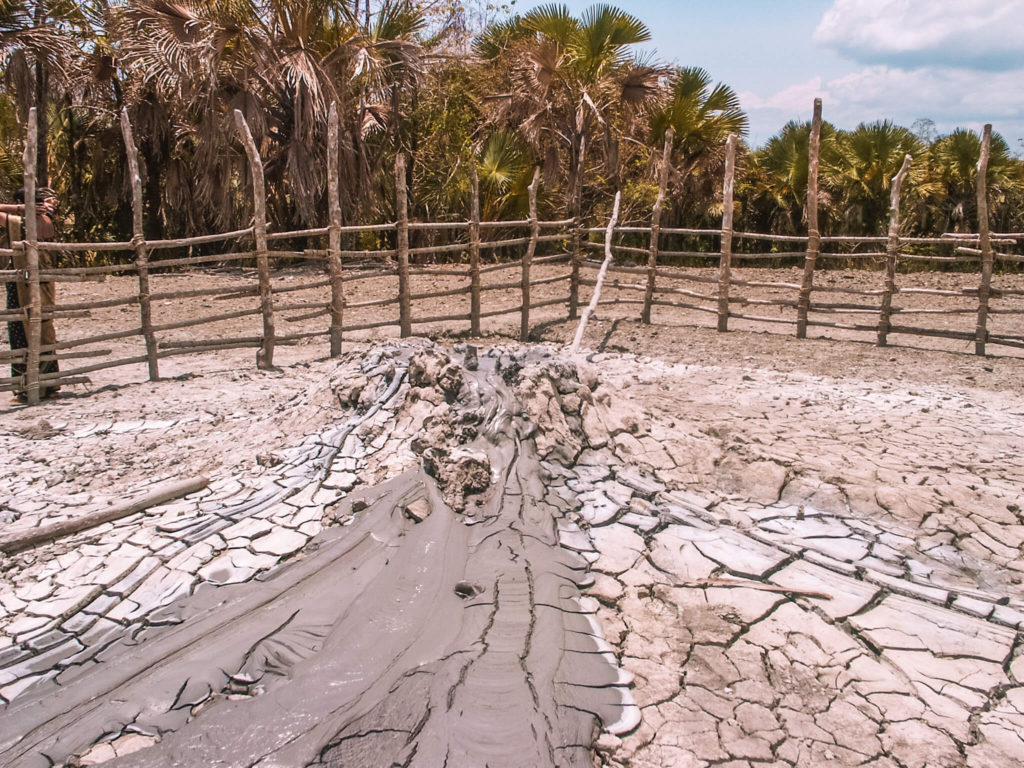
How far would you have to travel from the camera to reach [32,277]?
5730 millimetres

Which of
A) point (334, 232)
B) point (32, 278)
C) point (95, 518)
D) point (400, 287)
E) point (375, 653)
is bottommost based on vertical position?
point (375, 653)

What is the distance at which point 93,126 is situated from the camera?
39.3 ft

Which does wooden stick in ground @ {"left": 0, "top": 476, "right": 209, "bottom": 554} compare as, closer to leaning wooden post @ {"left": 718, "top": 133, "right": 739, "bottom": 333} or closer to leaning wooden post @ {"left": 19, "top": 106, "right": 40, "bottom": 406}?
leaning wooden post @ {"left": 19, "top": 106, "right": 40, "bottom": 406}

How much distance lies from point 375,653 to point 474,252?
242 inches

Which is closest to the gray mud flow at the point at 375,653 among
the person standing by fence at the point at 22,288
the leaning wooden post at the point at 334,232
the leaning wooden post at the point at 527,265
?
the person standing by fence at the point at 22,288

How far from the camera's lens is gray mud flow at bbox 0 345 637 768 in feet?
7.70

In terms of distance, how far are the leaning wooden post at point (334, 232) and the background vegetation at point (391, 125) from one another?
9.84ft

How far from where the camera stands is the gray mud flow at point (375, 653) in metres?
2.35

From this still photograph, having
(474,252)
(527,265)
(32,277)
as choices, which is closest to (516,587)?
(32,277)

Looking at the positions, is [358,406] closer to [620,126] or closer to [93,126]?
[620,126]

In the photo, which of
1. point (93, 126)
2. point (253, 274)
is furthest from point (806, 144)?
point (93, 126)

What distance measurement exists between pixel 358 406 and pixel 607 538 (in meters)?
1.62

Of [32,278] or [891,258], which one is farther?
[891,258]

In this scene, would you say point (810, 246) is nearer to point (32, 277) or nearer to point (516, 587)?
point (516, 587)
